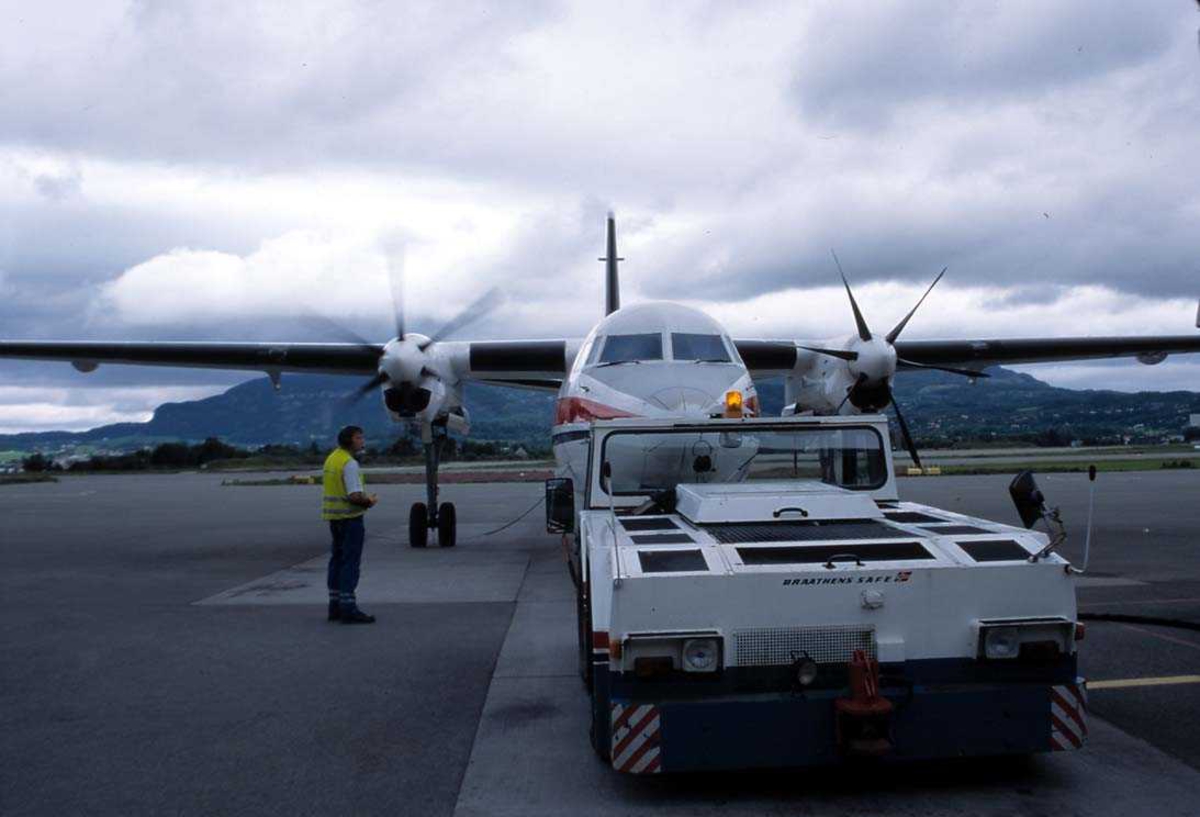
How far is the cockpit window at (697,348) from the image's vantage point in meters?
10.7

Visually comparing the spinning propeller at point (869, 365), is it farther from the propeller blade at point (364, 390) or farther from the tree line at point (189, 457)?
the tree line at point (189, 457)

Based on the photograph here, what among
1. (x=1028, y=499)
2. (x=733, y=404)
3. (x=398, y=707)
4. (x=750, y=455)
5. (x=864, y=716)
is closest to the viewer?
(x=864, y=716)

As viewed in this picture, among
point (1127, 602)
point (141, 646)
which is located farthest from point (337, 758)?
point (1127, 602)

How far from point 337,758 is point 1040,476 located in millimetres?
37893

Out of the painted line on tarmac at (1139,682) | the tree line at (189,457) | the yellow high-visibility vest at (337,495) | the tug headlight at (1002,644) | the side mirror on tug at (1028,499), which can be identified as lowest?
the tree line at (189,457)

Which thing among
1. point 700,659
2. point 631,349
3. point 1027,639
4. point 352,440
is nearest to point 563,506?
point 700,659

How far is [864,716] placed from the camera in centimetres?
445

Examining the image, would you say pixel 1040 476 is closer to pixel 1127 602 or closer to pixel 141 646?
pixel 1127 602

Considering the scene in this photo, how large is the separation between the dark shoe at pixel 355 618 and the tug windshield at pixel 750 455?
Answer: 3679 millimetres

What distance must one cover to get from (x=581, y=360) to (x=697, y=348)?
1568 mm

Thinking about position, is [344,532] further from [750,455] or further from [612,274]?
[612,274]

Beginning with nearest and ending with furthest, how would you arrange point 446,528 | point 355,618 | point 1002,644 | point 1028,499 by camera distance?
point 1002,644, point 1028,499, point 355,618, point 446,528

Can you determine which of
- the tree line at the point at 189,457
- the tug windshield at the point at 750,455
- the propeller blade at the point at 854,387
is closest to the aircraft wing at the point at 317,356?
the propeller blade at the point at 854,387

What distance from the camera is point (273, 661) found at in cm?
793
